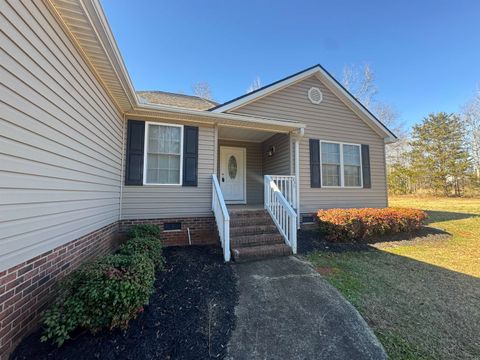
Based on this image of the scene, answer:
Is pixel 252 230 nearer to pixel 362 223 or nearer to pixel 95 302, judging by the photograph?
pixel 362 223

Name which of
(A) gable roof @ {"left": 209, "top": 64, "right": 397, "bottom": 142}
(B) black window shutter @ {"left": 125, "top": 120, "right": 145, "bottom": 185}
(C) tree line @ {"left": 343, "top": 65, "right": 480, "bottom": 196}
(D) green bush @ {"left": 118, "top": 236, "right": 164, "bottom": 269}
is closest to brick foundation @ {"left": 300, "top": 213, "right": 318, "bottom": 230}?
(A) gable roof @ {"left": 209, "top": 64, "right": 397, "bottom": 142}

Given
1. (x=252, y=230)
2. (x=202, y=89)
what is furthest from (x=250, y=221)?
(x=202, y=89)

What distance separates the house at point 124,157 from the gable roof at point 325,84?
0.04 metres

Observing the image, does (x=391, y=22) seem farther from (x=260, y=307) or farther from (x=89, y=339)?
(x=89, y=339)

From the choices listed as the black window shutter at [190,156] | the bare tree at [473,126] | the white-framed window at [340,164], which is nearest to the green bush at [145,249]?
the black window shutter at [190,156]

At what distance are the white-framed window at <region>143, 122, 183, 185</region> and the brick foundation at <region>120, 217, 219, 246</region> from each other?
0.93m

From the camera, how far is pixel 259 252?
169 inches

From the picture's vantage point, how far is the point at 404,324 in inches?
98.9

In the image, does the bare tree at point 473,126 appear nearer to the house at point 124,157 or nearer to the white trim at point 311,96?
the house at point 124,157

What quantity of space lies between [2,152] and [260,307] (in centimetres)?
302

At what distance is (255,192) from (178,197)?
3.43 meters

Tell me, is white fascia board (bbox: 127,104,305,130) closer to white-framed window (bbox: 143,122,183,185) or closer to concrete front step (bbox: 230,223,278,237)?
white-framed window (bbox: 143,122,183,185)

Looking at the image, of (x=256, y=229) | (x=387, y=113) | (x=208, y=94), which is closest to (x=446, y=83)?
(x=387, y=113)

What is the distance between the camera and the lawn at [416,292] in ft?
7.34
